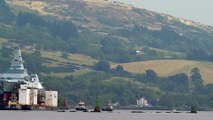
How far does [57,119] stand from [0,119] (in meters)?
12.5

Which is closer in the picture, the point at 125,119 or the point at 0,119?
the point at 0,119

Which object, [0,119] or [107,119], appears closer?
[0,119]

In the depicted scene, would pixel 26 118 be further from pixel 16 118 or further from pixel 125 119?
pixel 125 119

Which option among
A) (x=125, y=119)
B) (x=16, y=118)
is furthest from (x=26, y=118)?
(x=125, y=119)

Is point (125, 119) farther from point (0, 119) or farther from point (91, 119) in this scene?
point (0, 119)

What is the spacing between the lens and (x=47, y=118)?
19450 centimetres

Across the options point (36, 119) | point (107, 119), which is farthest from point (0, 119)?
point (107, 119)

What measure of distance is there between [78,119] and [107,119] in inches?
205

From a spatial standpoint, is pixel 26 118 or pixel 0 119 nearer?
pixel 0 119

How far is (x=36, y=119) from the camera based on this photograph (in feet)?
615

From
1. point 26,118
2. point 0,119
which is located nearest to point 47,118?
point 26,118

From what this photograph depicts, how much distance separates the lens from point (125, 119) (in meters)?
198

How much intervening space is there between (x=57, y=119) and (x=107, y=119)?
362 inches

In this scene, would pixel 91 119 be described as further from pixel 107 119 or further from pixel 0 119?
pixel 0 119
